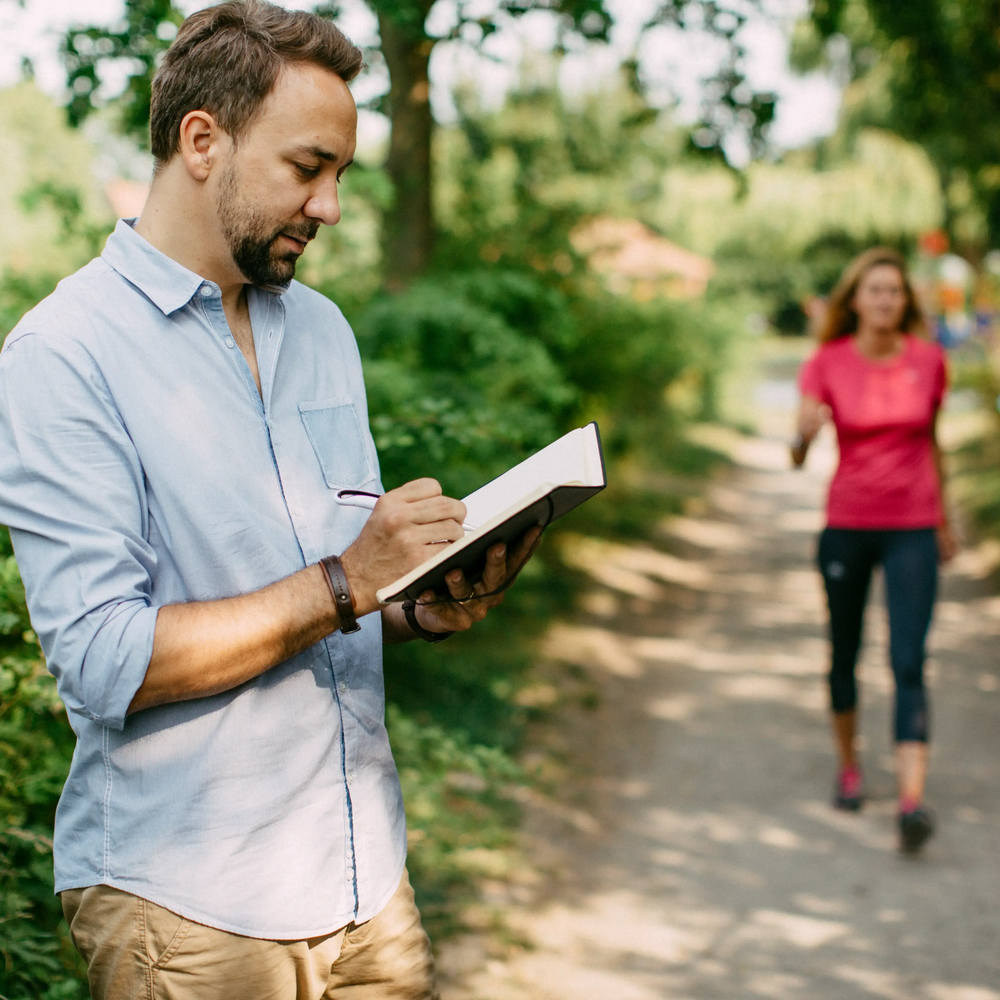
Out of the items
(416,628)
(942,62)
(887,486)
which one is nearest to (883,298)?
(887,486)

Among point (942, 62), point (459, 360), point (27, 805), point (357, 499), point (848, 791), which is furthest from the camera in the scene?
point (942, 62)

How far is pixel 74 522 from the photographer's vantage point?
1.36 m

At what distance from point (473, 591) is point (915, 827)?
10.5ft

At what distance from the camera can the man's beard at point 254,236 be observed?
5.06 feet

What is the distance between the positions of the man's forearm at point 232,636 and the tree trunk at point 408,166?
181 inches

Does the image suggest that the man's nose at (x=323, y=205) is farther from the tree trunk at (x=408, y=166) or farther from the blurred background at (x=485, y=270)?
the tree trunk at (x=408, y=166)

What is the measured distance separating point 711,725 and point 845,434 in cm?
216

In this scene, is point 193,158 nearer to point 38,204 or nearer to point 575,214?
point 38,204

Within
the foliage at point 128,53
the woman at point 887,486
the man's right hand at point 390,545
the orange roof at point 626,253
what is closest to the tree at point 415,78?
the foliage at point 128,53

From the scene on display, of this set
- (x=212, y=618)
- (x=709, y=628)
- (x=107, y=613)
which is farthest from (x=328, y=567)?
(x=709, y=628)

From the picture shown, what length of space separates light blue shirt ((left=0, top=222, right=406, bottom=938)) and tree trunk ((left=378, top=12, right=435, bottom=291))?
4394 mm

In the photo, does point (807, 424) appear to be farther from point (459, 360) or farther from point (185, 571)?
point (185, 571)

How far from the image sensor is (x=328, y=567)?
4.94 feet

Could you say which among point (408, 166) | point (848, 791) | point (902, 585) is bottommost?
point (848, 791)
